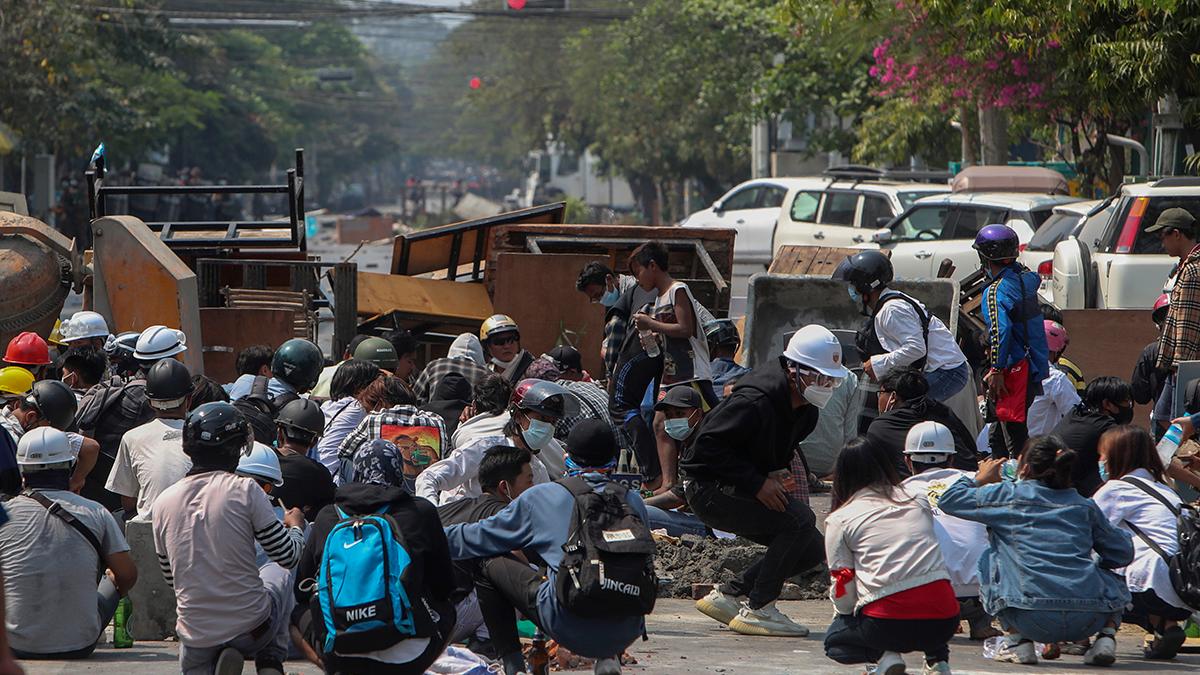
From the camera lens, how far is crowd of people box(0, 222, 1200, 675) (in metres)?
5.89

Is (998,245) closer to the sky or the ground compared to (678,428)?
closer to the sky

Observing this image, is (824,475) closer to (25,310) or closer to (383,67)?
(25,310)

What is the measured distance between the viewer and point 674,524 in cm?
947

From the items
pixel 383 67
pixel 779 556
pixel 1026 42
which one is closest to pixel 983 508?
pixel 779 556

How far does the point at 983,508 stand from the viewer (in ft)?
22.1

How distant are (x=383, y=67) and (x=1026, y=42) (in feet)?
572

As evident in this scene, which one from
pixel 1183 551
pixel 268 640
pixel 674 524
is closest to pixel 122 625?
pixel 268 640

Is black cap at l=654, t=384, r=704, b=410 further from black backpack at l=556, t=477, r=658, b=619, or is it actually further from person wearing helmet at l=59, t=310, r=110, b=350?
black backpack at l=556, t=477, r=658, b=619

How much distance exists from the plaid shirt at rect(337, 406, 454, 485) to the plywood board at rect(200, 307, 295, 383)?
5000 millimetres

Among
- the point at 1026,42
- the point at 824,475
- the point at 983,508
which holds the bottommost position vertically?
the point at 824,475

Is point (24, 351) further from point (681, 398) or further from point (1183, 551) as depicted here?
point (1183, 551)

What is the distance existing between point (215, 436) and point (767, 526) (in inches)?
96.1

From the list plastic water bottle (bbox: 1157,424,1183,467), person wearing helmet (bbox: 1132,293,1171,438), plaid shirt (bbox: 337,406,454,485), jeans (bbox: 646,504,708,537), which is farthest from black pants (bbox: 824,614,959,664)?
person wearing helmet (bbox: 1132,293,1171,438)

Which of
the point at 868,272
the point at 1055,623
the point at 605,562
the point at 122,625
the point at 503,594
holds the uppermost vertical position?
the point at 868,272
